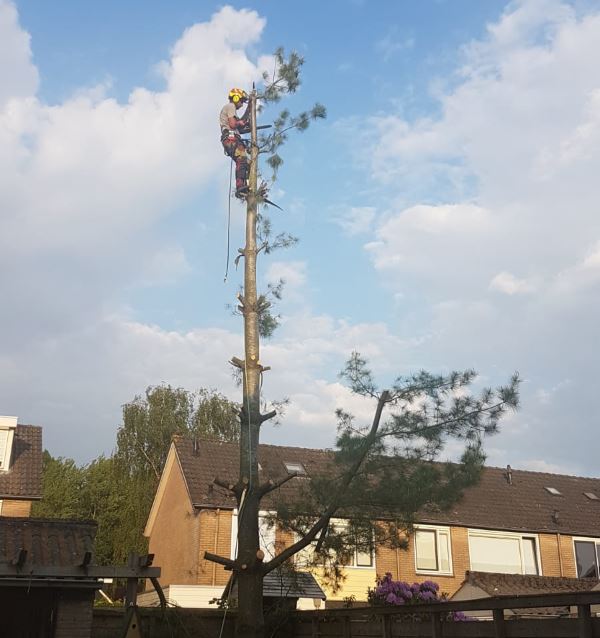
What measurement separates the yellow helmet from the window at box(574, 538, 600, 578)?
876 inches

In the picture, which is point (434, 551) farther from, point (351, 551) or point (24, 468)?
point (351, 551)

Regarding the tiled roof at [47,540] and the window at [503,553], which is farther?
the window at [503,553]

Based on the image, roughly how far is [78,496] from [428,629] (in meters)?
29.1

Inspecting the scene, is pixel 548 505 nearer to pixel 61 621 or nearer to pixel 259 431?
pixel 259 431

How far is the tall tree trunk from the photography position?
11102 millimetres

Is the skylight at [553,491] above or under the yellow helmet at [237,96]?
under

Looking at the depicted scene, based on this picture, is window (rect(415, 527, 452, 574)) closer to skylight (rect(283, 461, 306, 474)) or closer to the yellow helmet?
skylight (rect(283, 461, 306, 474))

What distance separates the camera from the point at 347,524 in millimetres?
11766

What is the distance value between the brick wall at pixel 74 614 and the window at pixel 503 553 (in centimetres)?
1916

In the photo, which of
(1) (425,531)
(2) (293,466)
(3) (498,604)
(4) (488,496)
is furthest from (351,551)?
(4) (488,496)

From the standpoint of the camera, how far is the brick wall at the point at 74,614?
10.6 metres

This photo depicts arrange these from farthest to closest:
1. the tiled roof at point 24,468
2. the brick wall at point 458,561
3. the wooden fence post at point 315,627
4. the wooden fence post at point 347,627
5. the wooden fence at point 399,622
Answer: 1. the brick wall at point 458,561
2. the tiled roof at point 24,468
3. the wooden fence post at point 315,627
4. the wooden fence post at point 347,627
5. the wooden fence at point 399,622

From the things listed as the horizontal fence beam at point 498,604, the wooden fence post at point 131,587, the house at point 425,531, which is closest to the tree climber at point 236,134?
the wooden fence post at point 131,587

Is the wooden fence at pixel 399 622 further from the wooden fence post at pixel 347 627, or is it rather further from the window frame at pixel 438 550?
the window frame at pixel 438 550
